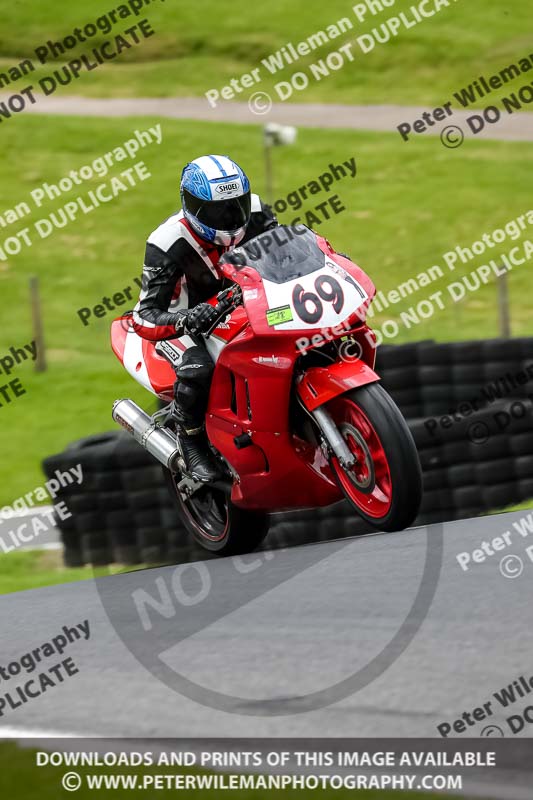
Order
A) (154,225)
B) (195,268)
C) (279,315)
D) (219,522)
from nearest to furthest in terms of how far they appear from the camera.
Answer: (279,315) → (195,268) → (219,522) → (154,225)

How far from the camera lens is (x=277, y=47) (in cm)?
3572

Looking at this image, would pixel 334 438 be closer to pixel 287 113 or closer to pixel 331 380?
pixel 331 380

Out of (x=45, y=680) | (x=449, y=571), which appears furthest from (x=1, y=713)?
(x=449, y=571)

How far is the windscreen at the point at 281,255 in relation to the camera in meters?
5.75

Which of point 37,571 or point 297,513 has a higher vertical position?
point 37,571

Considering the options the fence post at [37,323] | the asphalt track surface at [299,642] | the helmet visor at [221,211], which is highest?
the fence post at [37,323]

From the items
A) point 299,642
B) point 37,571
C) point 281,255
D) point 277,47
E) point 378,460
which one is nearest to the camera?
point 299,642

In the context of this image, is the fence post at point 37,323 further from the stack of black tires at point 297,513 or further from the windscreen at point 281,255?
Result: the windscreen at point 281,255

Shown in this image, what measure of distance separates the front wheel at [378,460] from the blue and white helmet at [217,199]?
1.16m

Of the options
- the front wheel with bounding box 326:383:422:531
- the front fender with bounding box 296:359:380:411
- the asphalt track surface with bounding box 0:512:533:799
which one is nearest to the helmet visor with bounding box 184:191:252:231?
the front fender with bounding box 296:359:380:411

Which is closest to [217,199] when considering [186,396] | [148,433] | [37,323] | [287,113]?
[186,396]

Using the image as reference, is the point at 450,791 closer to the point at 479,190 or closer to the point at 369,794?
the point at 369,794

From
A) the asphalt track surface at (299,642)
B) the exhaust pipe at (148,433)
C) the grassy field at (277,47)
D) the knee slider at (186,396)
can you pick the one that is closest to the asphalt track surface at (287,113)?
the grassy field at (277,47)

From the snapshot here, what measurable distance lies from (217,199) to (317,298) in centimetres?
89
